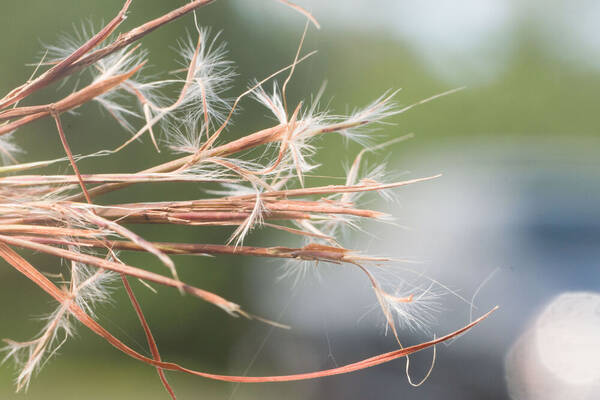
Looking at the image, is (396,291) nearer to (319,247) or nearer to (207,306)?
(319,247)

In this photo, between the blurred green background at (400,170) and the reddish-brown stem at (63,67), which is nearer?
the reddish-brown stem at (63,67)

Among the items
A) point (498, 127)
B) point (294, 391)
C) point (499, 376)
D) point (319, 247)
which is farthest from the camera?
point (498, 127)

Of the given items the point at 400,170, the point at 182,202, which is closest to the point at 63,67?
the point at 182,202

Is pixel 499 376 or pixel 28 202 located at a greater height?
pixel 28 202

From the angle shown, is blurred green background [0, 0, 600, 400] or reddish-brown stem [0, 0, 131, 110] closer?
reddish-brown stem [0, 0, 131, 110]

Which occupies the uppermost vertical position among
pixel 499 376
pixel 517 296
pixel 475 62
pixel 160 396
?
pixel 475 62

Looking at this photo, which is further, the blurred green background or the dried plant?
the blurred green background

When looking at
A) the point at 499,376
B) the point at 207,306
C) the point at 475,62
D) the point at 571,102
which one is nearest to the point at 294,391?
the point at 207,306

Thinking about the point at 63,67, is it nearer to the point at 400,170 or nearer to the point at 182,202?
the point at 182,202
